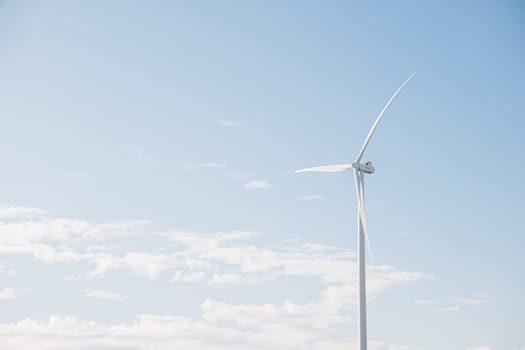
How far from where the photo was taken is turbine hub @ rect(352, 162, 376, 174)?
5378 cm

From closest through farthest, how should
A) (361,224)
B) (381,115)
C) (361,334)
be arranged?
(361,334), (361,224), (381,115)

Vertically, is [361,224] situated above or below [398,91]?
below

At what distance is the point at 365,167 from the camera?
5409 centimetres

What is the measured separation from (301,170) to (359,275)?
1280 cm

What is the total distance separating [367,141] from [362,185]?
3807mm

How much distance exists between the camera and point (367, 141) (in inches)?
2154

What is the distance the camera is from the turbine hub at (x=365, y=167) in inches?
2117

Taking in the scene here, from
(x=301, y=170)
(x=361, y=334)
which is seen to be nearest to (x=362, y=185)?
(x=301, y=170)

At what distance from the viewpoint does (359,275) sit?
164 feet

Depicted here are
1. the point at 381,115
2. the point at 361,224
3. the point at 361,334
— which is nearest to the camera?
the point at 361,334

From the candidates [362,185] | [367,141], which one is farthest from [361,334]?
[367,141]

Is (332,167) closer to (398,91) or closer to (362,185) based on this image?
(362,185)

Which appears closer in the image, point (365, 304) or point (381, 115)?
point (365, 304)

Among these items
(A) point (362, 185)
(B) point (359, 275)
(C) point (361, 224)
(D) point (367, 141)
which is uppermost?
(D) point (367, 141)
